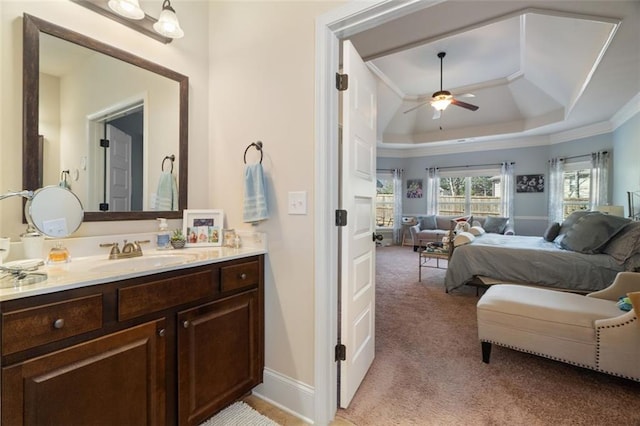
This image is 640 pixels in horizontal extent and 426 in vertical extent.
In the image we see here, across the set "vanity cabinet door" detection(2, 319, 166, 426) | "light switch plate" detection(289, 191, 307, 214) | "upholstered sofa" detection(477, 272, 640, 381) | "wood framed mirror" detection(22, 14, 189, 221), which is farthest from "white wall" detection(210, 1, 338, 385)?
"upholstered sofa" detection(477, 272, 640, 381)

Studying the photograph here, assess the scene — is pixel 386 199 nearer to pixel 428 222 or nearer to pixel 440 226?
pixel 428 222

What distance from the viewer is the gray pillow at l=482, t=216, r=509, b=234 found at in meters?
6.51

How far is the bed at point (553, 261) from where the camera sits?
2863 mm

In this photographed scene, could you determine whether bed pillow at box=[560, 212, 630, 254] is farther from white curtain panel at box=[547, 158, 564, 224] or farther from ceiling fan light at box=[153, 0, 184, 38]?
ceiling fan light at box=[153, 0, 184, 38]

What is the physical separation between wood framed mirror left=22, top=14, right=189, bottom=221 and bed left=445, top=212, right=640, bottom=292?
3.29m

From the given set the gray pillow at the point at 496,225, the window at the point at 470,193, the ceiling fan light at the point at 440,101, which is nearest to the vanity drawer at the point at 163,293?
the ceiling fan light at the point at 440,101

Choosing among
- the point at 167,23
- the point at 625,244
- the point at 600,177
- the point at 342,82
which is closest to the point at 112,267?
the point at 167,23

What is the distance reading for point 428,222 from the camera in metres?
7.49

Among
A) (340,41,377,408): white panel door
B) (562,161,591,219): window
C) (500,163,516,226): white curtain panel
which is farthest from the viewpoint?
(500,163,516,226): white curtain panel

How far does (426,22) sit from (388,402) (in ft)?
9.57

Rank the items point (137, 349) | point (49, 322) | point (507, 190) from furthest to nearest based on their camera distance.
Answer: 1. point (507, 190)
2. point (137, 349)
3. point (49, 322)

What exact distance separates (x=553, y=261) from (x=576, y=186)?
4.14m

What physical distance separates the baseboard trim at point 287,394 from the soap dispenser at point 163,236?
0.96 metres

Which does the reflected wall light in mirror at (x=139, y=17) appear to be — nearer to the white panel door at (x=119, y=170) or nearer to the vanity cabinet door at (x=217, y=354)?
the white panel door at (x=119, y=170)
